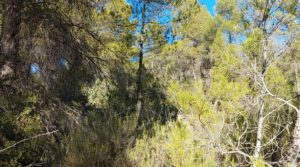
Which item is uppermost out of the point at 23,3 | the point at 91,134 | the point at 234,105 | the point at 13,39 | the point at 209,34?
the point at 209,34

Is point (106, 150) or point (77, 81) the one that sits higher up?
point (77, 81)

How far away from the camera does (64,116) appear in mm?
4504

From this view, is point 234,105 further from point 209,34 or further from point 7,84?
point 209,34

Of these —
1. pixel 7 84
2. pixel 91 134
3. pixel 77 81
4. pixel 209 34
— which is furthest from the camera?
pixel 209 34

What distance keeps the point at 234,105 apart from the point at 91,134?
2.13m

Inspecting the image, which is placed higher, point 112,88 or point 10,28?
point 10,28

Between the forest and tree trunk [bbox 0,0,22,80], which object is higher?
tree trunk [bbox 0,0,22,80]

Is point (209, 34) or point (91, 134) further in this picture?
point (209, 34)

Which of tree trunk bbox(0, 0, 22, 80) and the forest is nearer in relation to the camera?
the forest

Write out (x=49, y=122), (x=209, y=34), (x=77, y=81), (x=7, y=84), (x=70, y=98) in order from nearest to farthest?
1. (x=7, y=84)
2. (x=49, y=122)
3. (x=77, y=81)
4. (x=70, y=98)
5. (x=209, y=34)

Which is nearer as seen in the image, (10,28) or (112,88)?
(10,28)

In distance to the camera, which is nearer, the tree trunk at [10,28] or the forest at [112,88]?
the forest at [112,88]

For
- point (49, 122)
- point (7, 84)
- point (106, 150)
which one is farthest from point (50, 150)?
point (7, 84)

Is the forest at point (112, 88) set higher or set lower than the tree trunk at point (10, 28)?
lower
